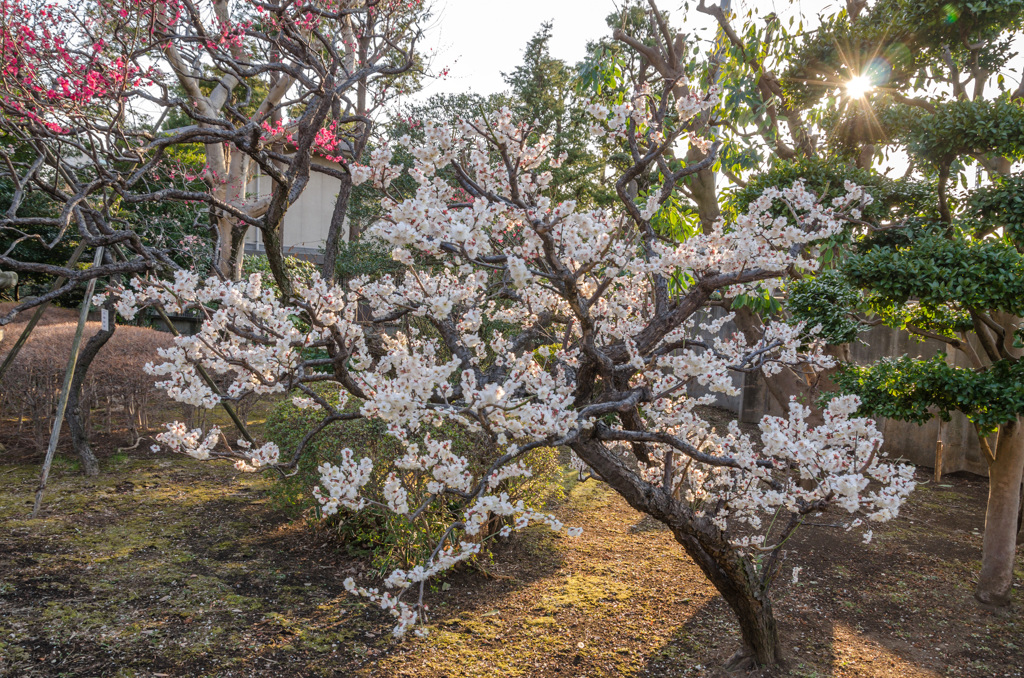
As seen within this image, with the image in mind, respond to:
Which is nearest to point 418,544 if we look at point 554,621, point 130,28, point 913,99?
point 554,621

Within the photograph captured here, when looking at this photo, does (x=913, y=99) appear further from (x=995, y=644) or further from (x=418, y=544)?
(x=418, y=544)

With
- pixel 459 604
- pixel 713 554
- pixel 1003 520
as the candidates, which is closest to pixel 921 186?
pixel 1003 520

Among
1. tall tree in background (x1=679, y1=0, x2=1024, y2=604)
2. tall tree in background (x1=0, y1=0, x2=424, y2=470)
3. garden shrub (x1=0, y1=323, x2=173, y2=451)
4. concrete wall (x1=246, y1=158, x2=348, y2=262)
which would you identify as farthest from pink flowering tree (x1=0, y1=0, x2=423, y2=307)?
concrete wall (x1=246, y1=158, x2=348, y2=262)

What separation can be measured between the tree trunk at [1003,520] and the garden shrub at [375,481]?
3.33m

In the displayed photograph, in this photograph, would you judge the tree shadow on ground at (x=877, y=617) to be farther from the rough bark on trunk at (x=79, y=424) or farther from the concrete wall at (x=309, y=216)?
the concrete wall at (x=309, y=216)

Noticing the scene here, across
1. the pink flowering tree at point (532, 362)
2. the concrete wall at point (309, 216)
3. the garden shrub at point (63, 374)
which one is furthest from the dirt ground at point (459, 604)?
the concrete wall at point (309, 216)

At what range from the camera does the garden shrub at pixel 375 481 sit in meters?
4.08

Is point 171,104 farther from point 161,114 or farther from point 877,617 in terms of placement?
point 877,617

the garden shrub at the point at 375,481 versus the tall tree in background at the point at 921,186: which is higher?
the tall tree in background at the point at 921,186

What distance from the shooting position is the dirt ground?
336 centimetres

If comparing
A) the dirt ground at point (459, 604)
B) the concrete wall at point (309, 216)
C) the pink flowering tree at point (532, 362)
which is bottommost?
the dirt ground at point (459, 604)

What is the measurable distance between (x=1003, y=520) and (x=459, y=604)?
161 inches

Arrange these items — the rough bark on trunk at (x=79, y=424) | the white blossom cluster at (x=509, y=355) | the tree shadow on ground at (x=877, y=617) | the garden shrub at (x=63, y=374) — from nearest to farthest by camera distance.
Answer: the white blossom cluster at (x=509, y=355) → the tree shadow on ground at (x=877, y=617) → the rough bark on trunk at (x=79, y=424) → the garden shrub at (x=63, y=374)

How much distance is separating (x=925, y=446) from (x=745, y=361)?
21.2 ft
